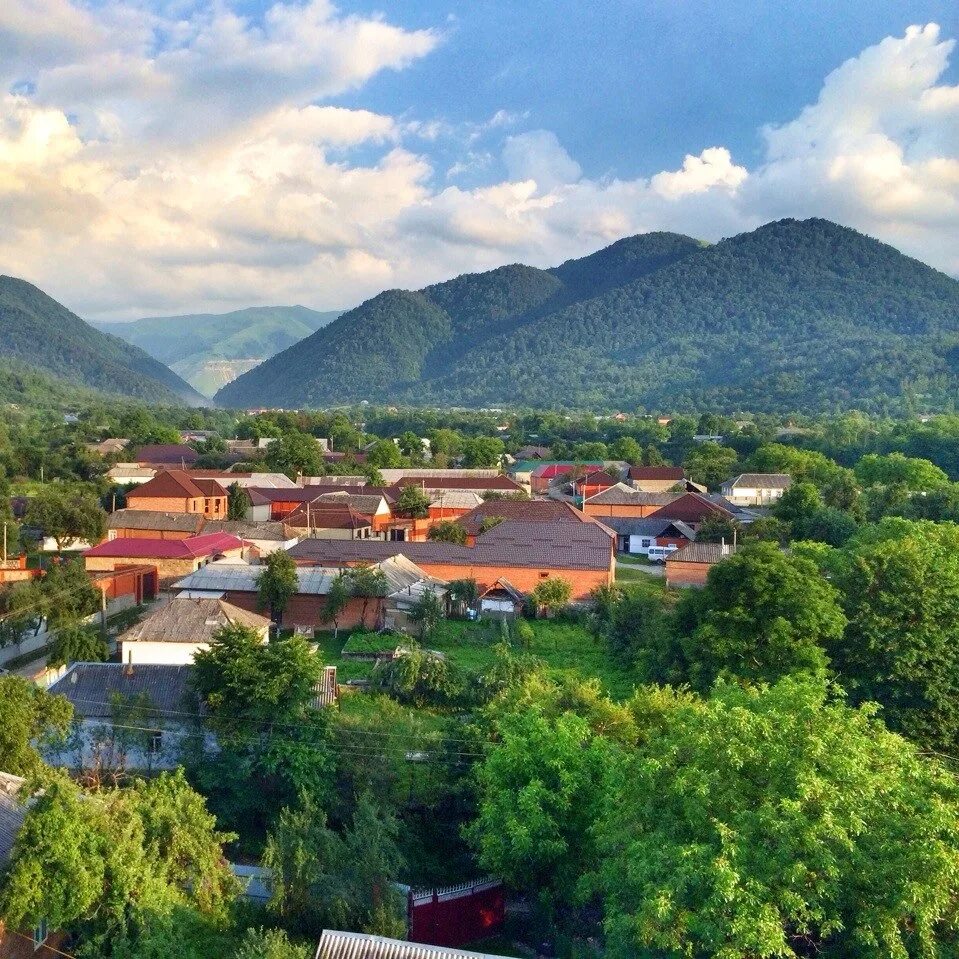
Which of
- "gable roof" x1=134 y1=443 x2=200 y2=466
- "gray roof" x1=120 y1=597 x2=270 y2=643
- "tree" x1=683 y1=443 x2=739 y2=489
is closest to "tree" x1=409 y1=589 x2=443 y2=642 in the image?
"gray roof" x1=120 y1=597 x2=270 y2=643

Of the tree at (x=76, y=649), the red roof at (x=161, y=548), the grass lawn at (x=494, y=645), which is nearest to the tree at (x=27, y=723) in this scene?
the tree at (x=76, y=649)

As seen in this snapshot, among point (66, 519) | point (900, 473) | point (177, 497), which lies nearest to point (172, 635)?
point (66, 519)

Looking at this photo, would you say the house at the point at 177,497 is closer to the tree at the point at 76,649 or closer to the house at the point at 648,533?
the house at the point at 648,533

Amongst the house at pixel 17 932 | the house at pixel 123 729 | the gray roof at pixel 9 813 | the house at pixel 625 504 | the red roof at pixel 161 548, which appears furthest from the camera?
the house at pixel 625 504

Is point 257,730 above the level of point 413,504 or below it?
below

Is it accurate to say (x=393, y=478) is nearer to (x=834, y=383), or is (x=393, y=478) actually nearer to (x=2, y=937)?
(x=2, y=937)

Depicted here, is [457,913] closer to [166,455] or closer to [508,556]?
[508,556]

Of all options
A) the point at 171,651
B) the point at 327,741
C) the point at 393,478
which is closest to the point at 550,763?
the point at 327,741
